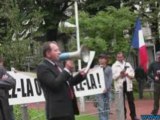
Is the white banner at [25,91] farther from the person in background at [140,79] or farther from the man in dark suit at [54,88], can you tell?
the person in background at [140,79]

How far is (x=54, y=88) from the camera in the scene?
24.2 ft

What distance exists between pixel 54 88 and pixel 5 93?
9.63 feet

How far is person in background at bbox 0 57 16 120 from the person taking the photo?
9805mm

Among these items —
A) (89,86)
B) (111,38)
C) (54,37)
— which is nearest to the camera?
(89,86)

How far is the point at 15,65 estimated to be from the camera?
1973 cm

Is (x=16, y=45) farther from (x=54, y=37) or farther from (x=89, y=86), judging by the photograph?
(x=54, y=37)

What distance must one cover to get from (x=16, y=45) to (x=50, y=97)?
495 inches

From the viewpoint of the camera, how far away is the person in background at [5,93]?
9.80 m

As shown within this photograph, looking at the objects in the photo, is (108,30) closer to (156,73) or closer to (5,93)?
(156,73)

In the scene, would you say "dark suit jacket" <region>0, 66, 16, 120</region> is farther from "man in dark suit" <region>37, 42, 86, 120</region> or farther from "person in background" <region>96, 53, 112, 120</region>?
"man in dark suit" <region>37, 42, 86, 120</region>

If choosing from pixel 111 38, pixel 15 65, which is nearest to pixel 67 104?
pixel 15 65

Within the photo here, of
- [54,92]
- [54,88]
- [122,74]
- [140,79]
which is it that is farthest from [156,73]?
[140,79]

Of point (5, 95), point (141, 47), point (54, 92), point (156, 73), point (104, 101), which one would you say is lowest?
point (104, 101)

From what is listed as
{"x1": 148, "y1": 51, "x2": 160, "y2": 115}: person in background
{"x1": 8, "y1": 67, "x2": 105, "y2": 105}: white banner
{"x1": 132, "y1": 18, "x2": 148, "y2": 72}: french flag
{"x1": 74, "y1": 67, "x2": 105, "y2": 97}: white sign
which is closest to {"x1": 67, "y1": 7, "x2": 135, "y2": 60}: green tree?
{"x1": 148, "y1": 51, "x2": 160, "y2": 115}: person in background
